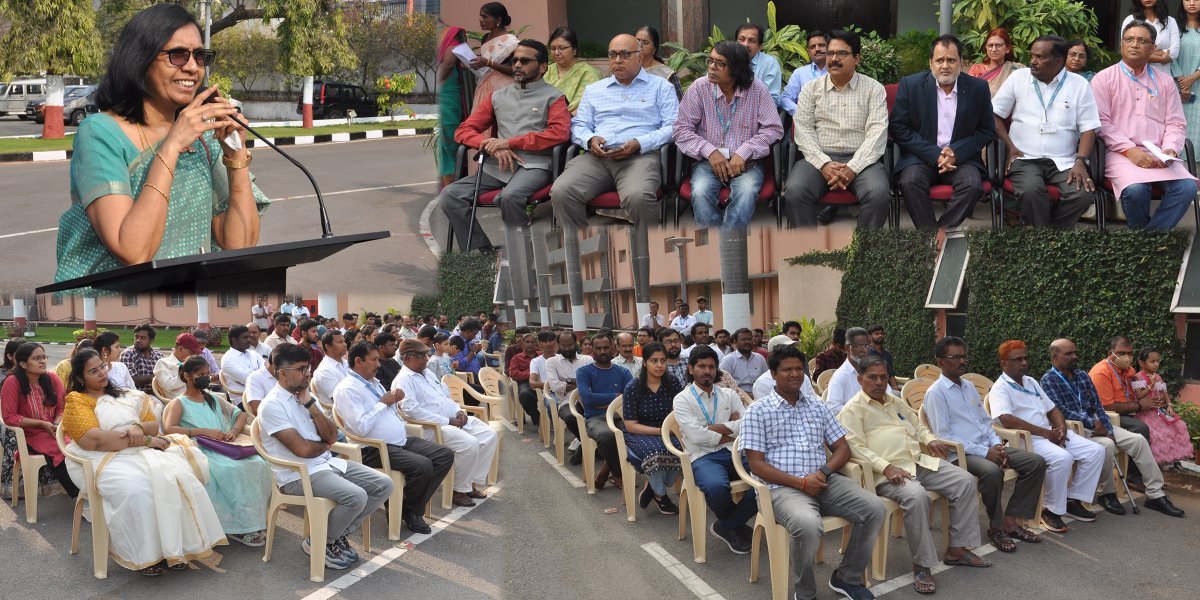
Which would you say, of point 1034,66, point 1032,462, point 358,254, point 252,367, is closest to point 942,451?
point 1032,462

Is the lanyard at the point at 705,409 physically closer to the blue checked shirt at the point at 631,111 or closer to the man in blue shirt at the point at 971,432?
the man in blue shirt at the point at 971,432

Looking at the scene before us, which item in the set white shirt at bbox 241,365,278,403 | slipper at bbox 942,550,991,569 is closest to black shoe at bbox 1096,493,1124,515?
slipper at bbox 942,550,991,569

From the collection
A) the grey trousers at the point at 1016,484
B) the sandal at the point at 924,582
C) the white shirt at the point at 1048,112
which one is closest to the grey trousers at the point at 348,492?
the sandal at the point at 924,582

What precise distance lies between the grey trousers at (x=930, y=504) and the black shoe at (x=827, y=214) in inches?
66.2

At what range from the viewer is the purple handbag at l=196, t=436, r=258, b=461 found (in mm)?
6086

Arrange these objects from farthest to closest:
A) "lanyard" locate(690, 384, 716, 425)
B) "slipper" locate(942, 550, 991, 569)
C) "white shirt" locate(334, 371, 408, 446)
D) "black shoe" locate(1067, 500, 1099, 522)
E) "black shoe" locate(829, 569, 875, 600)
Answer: "black shoe" locate(1067, 500, 1099, 522)
"white shirt" locate(334, 371, 408, 446)
"lanyard" locate(690, 384, 716, 425)
"slipper" locate(942, 550, 991, 569)
"black shoe" locate(829, 569, 875, 600)

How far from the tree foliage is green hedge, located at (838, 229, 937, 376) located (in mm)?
4057

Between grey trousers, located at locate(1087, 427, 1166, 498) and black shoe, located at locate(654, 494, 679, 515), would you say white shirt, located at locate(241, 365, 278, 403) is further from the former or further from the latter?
grey trousers, located at locate(1087, 427, 1166, 498)

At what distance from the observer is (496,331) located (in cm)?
314

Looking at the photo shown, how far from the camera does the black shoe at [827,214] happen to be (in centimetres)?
495

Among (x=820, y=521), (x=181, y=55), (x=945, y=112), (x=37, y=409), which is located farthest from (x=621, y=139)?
(x=37, y=409)

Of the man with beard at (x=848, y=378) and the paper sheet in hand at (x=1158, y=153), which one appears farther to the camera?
the man with beard at (x=848, y=378)

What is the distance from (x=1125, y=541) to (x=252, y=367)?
227 inches

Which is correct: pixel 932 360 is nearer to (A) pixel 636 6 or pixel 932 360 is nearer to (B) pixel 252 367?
(A) pixel 636 6
